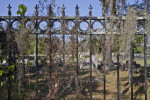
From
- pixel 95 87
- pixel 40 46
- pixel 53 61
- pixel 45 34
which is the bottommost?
pixel 95 87

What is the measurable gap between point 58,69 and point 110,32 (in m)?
1.55

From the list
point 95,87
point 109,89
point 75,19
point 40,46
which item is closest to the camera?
point 75,19

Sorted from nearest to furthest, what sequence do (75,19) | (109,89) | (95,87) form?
(75,19), (109,89), (95,87)

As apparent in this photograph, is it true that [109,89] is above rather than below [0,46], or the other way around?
below

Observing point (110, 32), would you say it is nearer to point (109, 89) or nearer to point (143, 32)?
point (143, 32)

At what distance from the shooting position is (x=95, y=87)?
22.5 feet

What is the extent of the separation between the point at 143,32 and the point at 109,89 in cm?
351

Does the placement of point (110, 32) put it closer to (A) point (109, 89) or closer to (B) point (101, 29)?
(B) point (101, 29)

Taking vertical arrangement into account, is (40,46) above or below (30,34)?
below

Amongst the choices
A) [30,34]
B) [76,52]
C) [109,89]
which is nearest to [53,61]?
[76,52]

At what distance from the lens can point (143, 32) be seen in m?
3.57

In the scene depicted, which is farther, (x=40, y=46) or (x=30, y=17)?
(x=40, y=46)

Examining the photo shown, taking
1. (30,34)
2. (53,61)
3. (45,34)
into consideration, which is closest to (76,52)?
(53,61)

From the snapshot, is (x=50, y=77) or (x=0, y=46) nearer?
(x=50, y=77)
